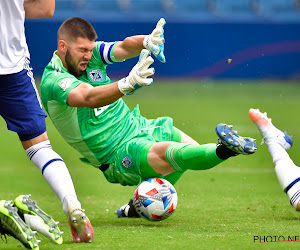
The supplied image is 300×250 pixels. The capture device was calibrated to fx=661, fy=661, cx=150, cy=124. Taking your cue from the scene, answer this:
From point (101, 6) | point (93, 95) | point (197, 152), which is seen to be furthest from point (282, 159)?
point (101, 6)

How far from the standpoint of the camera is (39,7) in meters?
5.02

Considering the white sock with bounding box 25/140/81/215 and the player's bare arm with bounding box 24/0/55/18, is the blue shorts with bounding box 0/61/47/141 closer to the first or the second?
the white sock with bounding box 25/140/81/215

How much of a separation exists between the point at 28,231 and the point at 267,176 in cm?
475

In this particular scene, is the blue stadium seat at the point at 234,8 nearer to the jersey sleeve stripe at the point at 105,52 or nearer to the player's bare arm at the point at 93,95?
the jersey sleeve stripe at the point at 105,52

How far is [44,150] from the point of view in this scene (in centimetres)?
486

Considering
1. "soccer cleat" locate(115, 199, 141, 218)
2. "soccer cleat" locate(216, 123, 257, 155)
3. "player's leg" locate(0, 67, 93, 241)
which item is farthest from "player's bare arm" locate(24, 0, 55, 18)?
"soccer cleat" locate(115, 199, 141, 218)

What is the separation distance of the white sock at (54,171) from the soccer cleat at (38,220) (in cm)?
31

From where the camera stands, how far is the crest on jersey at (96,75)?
19.9 ft

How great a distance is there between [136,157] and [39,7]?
1575 millimetres

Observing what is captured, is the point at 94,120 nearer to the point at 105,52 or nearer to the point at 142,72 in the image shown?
the point at 105,52

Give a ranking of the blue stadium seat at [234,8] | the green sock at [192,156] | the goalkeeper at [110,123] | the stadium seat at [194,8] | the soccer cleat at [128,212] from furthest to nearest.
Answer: the blue stadium seat at [234,8], the stadium seat at [194,8], the soccer cleat at [128,212], the green sock at [192,156], the goalkeeper at [110,123]

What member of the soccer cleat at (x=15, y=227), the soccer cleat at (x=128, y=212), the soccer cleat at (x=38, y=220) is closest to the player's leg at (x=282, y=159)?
the soccer cleat at (x=128, y=212)

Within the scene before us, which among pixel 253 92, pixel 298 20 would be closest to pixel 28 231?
pixel 253 92

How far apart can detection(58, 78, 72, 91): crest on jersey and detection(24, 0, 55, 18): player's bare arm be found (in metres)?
0.58
